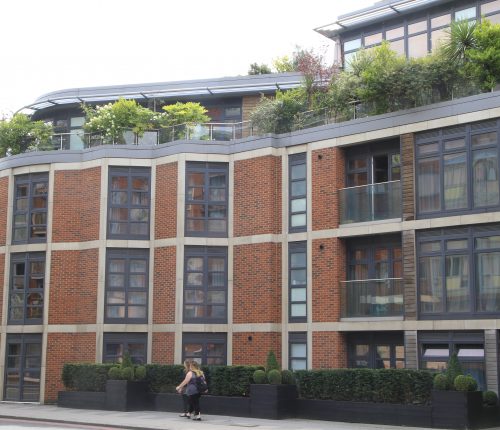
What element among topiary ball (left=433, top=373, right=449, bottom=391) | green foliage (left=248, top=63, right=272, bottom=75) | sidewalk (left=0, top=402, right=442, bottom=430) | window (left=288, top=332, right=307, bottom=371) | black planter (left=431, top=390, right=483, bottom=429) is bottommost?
sidewalk (left=0, top=402, right=442, bottom=430)

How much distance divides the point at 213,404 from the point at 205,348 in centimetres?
340

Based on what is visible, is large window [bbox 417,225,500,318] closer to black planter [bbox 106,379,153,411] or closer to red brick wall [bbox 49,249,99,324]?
black planter [bbox 106,379,153,411]

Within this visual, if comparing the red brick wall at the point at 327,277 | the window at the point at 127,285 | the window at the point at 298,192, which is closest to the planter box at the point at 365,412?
the red brick wall at the point at 327,277

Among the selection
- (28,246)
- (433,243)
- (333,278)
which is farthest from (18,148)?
(433,243)

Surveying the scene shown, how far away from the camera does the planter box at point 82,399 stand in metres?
27.2

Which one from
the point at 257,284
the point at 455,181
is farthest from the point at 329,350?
the point at 455,181

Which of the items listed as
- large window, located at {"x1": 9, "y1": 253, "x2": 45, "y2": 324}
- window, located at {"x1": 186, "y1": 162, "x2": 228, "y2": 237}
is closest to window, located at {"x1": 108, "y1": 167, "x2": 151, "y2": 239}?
window, located at {"x1": 186, "y1": 162, "x2": 228, "y2": 237}

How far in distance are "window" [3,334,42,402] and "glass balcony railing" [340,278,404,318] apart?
11.0m

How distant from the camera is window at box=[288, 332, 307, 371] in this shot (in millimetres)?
27438

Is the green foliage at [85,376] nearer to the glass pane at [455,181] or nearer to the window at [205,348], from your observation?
the window at [205,348]

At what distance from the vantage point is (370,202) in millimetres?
26578

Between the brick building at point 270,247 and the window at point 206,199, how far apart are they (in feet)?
0.17

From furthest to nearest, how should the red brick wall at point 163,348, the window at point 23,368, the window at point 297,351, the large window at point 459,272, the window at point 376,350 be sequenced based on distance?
1. the window at point 23,368
2. the red brick wall at point 163,348
3. the window at point 297,351
4. the window at point 376,350
5. the large window at point 459,272

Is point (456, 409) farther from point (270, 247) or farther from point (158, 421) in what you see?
point (270, 247)
